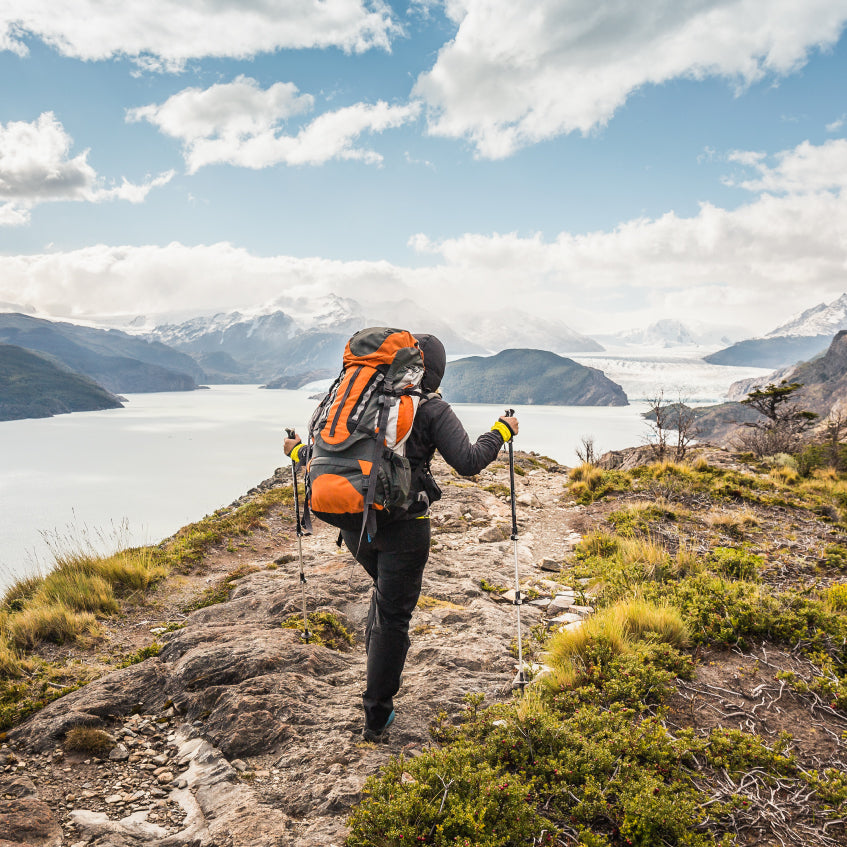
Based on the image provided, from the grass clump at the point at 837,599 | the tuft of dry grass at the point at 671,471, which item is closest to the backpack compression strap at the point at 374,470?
the grass clump at the point at 837,599

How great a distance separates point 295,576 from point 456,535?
384 centimetres

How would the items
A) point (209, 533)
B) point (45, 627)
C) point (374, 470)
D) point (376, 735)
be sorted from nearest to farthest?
point (374, 470) < point (376, 735) < point (45, 627) < point (209, 533)

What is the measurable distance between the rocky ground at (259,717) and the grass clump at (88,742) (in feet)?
0.16

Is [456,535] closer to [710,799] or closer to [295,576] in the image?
[295,576]

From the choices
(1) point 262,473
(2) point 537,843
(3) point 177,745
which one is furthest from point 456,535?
(1) point 262,473

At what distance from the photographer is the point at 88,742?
142 inches

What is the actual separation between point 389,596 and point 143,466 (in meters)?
90.2

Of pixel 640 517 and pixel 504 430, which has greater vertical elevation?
pixel 504 430

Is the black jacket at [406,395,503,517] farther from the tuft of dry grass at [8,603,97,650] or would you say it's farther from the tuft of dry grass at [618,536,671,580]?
the tuft of dry grass at [8,603,97,650]

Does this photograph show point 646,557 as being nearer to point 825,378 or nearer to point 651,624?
point 651,624

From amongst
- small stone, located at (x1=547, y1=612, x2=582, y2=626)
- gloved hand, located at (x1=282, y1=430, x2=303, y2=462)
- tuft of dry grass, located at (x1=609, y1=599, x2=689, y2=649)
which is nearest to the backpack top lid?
gloved hand, located at (x1=282, y1=430, x2=303, y2=462)

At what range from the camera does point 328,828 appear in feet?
8.97

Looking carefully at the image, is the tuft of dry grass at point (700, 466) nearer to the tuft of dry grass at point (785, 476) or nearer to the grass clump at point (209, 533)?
the tuft of dry grass at point (785, 476)

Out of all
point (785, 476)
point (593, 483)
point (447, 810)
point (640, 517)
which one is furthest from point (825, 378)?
point (447, 810)
